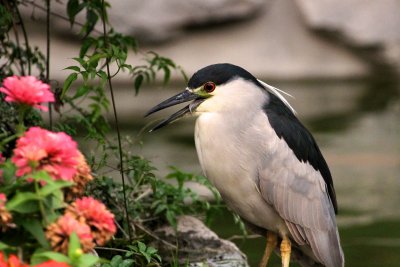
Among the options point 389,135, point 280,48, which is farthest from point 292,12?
point 389,135

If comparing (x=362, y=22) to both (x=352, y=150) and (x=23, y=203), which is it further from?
(x=23, y=203)

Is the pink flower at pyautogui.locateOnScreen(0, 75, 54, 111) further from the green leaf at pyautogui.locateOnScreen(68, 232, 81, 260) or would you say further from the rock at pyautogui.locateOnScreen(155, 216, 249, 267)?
the rock at pyautogui.locateOnScreen(155, 216, 249, 267)

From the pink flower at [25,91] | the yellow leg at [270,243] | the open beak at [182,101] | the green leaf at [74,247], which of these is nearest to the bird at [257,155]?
the open beak at [182,101]

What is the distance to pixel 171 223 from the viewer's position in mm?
4605

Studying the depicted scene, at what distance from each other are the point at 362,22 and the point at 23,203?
27.0 feet

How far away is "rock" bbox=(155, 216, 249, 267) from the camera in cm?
457

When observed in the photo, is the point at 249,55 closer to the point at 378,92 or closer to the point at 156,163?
the point at 378,92

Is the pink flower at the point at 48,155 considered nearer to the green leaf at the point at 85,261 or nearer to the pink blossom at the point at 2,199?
the pink blossom at the point at 2,199

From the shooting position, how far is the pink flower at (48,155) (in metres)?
2.32

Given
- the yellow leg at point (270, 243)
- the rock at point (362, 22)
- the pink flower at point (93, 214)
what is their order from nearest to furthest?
the pink flower at point (93, 214) < the yellow leg at point (270, 243) < the rock at point (362, 22)

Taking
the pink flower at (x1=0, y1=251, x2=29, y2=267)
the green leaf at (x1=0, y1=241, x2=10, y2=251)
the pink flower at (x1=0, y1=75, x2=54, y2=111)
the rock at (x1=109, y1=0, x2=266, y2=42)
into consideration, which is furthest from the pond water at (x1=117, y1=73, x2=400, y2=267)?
the pink flower at (x1=0, y1=251, x2=29, y2=267)

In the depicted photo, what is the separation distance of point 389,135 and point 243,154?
486cm

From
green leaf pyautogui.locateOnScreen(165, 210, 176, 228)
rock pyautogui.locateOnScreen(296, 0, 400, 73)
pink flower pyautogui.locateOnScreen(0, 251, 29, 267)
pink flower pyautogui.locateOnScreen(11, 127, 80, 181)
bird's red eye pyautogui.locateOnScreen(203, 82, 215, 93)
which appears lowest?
green leaf pyautogui.locateOnScreen(165, 210, 176, 228)

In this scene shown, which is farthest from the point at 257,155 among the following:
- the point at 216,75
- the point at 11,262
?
the point at 11,262
